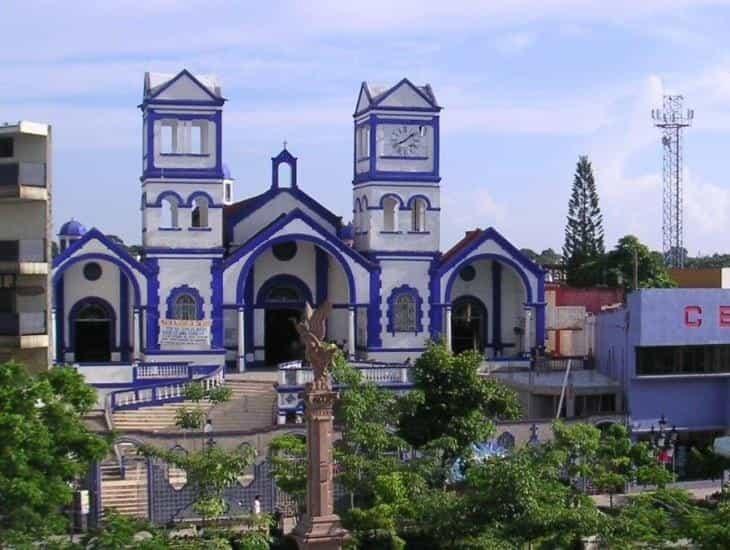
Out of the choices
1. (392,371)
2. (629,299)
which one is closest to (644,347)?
(629,299)

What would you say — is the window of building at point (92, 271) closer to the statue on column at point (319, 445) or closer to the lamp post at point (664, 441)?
the lamp post at point (664, 441)

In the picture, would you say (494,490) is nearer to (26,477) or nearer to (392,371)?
(26,477)

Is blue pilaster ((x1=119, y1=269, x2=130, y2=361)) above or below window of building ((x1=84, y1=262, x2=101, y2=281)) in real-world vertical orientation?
below

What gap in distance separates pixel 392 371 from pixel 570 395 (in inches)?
203

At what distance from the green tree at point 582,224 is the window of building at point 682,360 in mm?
28115

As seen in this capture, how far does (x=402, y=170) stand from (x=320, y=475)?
24.0 metres

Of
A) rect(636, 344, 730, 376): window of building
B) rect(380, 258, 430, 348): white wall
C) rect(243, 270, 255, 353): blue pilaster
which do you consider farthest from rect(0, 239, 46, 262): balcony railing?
rect(636, 344, 730, 376): window of building

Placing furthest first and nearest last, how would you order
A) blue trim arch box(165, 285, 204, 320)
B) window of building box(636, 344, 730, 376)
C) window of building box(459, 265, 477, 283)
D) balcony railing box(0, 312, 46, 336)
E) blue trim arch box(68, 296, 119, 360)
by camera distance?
window of building box(459, 265, 477, 283)
blue trim arch box(68, 296, 119, 360)
blue trim arch box(165, 285, 204, 320)
window of building box(636, 344, 730, 376)
balcony railing box(0, 312, 46, 336)

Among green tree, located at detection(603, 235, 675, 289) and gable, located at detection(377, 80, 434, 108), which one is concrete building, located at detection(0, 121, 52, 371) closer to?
gable, located at detection(377, 80, 434, 108)

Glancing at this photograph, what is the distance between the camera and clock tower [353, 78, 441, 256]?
153 ft

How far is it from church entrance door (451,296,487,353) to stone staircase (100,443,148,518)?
659 inches

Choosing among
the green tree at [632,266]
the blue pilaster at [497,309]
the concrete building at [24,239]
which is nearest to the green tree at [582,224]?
the green tree at [632,266]

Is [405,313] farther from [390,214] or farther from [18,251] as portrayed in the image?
[18,251]

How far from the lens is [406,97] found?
46844 mm
